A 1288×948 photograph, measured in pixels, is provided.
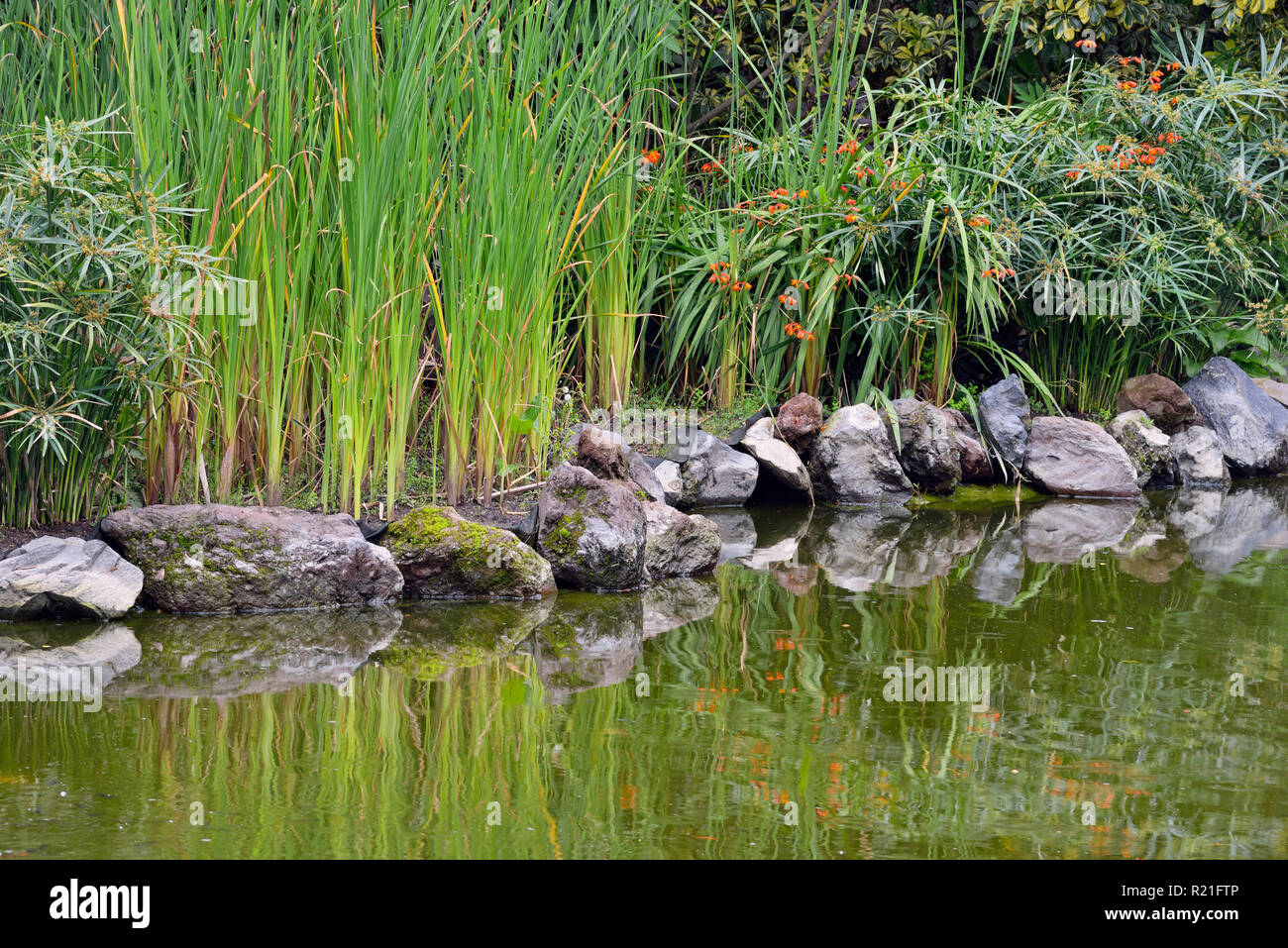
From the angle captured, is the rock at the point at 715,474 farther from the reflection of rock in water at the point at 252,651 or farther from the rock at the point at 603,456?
the reflection of rock in water at the point at 252,651

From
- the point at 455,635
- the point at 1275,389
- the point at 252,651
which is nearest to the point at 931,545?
the point at 455,635

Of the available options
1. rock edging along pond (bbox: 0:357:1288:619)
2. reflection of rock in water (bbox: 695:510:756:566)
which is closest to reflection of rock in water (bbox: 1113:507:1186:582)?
rock edging along pond (bbox: 0:357:1288:619)

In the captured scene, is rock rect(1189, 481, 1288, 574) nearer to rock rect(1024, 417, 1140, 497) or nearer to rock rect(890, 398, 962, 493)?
rock rect(1024, 417, 1140, 497)

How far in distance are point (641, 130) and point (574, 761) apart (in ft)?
15.2

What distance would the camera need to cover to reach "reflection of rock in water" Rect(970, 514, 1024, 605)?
488 centimetres

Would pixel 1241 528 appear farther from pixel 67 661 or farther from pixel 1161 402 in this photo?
pixel 67 661

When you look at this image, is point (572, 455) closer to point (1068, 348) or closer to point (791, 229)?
point (791, 229)

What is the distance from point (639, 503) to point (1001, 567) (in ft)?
5.14

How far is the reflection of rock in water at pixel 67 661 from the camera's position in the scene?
11.6 feet

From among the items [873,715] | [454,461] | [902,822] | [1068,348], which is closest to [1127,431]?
[1068,348]

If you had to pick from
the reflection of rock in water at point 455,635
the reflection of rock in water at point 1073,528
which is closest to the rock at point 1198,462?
the reflection of rock in water at point 1073,528

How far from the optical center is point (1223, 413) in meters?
7.89

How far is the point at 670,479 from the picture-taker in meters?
6.35

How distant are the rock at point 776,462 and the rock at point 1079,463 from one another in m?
1.37
